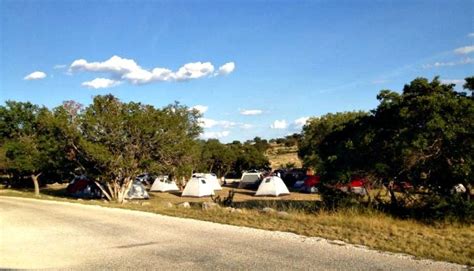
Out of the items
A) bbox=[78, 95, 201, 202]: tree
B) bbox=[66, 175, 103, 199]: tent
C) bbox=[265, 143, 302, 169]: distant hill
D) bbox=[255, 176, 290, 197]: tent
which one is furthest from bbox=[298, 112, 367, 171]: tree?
bbox=[265, 143, 302, 169]: distant hill

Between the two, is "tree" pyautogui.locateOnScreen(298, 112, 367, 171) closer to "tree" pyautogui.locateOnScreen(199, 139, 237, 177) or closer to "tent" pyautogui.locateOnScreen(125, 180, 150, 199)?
"tree" pyautogui.locateOnScreen(199, 139, 237, 177)

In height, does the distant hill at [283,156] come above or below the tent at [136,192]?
above

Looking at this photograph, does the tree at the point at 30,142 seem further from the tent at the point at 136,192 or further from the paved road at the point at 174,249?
the paved road at the point at 174,249

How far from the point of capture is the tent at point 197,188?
1443 inches

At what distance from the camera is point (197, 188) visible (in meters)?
36.7

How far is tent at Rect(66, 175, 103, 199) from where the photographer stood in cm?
3454

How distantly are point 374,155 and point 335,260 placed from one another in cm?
883

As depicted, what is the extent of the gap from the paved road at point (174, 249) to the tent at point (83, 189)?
20802 millimetres

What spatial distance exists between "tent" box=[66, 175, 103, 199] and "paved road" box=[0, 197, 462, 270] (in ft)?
68.2

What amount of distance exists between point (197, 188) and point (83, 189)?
857 cm

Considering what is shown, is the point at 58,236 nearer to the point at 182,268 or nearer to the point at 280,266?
the point at 182,268

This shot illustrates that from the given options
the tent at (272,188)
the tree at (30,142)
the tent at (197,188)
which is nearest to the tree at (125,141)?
the tree at (30,142)

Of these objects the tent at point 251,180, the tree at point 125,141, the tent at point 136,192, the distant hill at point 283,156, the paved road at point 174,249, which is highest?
the distant hill at point 283,156

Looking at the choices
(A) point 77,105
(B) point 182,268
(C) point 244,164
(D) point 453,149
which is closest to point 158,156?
(A) point 77,105
